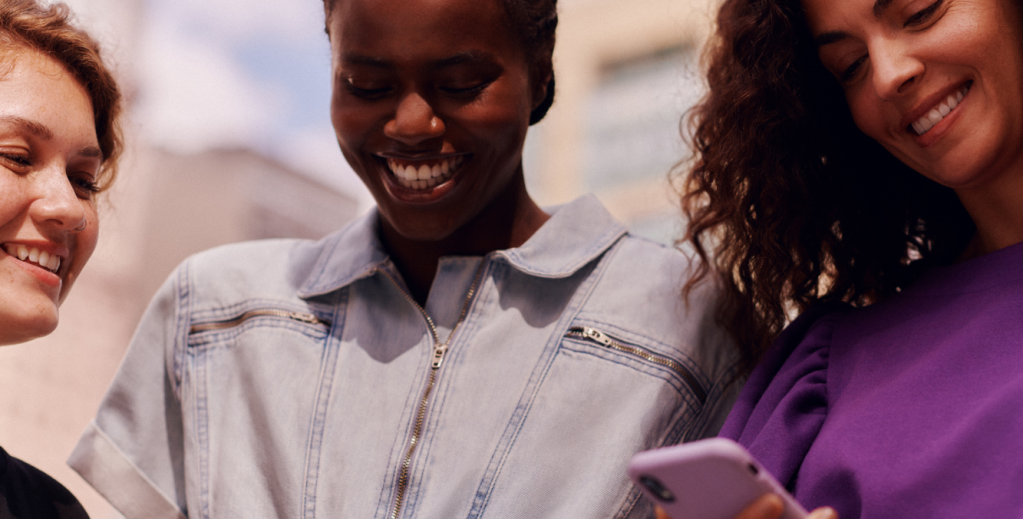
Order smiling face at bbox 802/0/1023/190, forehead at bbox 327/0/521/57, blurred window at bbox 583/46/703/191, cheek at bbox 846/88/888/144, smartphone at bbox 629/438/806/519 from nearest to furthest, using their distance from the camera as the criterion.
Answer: smartphone at bbox 629/438/806/519
smiling face at bbox 802/0/1023/190
cheek at bbox 846/88/888/144
forehead at bbox 327/0/521/57
blurred window at bbox 583/46/703/191

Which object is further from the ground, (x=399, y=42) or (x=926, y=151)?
(x=399, y=42)

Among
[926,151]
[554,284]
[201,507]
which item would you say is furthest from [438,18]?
[201,507]

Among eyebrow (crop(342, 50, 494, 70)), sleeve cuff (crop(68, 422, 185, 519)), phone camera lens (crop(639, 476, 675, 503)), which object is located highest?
eyebrow (crop(342, 50, 494, 70))

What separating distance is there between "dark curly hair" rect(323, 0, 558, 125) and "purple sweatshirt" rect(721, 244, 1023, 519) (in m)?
0.65

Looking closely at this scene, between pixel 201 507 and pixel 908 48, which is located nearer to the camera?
pixel 908 48

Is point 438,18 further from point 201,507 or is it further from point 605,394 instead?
point 201,507

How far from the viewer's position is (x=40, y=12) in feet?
5.20

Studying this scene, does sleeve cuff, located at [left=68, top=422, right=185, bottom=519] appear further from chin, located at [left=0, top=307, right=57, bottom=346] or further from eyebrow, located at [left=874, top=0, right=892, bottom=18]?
eyebrow, located at [left=874, top=0, right=892, bottom=18]

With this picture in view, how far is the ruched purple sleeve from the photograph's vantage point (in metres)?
1.38

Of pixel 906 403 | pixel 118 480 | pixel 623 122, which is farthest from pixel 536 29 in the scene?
pixel 623 122

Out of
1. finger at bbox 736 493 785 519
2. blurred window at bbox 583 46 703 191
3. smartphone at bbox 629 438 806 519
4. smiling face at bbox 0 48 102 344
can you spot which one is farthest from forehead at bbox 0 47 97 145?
blurred window at bbox 583 46 703 191

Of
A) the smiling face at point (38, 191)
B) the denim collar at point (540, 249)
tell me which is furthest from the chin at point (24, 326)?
the denim collar at point (540, 249)

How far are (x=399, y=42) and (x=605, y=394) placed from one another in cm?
67

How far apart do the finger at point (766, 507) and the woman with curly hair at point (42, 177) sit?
1.03m
